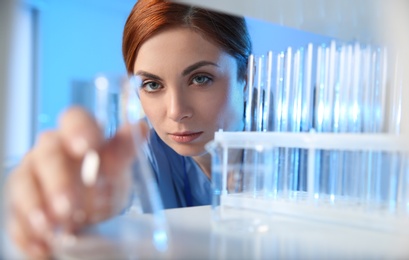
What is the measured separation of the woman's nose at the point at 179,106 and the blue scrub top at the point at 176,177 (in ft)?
0.49

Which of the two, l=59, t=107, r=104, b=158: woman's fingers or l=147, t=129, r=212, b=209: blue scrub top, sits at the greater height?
l=59, t=107, r=104, b=158: woman's fingers

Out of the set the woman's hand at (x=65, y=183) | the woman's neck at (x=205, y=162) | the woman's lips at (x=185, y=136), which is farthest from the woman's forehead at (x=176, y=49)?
the woman's hand at (x=65, y=183)

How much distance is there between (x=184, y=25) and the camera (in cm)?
135

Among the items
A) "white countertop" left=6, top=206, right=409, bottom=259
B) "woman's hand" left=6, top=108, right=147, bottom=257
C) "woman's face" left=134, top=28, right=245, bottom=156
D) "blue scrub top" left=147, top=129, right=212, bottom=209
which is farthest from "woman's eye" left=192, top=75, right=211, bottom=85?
"woman's hand" left=6, top=108, right=147, bottom=257

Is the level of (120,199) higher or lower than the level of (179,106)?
lower

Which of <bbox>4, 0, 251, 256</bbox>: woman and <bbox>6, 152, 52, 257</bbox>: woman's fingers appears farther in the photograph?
<bbox>4, 0, 251, 256</bbox>: woman

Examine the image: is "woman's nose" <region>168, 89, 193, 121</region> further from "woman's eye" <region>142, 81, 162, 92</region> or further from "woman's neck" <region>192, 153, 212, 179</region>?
"woman's neck" <region>192, 153, 212, 179</region>

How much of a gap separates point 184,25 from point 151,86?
217 mm

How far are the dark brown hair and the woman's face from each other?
23 millimetres

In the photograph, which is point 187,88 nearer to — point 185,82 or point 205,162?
point 185,82

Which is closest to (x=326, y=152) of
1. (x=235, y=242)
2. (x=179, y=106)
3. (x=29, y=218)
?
(x=235, y=242)

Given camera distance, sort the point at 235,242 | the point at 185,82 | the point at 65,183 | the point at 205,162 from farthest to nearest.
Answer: the point at 205,162, the point at 185,82, the point at 235,242, the point at 65,183

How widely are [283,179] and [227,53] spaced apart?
66 cm

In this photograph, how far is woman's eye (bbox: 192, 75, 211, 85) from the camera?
4.42 ft
